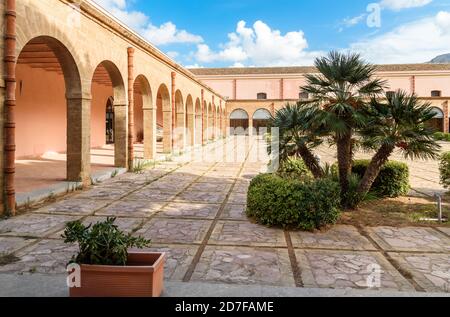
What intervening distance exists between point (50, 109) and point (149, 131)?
4207 millimetres

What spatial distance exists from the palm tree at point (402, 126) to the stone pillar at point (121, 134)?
24.8 ft

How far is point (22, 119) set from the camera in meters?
12.7

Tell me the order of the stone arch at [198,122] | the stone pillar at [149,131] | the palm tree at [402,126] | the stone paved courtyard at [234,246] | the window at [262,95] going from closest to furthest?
the stone paved courtyard at [234,246] → the palm tree at [402,126] → the stone pillar at [149,131] → the stone arch at [198,122] → the window at [262,95]

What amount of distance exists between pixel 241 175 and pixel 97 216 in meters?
6.04

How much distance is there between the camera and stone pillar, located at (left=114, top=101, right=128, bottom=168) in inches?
451

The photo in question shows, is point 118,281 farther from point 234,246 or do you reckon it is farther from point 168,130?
point 168,130

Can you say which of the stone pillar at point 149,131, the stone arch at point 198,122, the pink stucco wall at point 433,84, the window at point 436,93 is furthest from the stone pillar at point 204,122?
the window at point 436,93

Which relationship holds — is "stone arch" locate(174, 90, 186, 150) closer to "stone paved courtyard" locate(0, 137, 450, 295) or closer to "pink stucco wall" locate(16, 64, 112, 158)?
"pink stucco wall" locate(16, 64, 112, 158)

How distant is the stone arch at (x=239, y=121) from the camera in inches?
1585

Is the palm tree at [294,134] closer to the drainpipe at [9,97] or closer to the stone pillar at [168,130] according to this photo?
the drainpipe at [9,97]

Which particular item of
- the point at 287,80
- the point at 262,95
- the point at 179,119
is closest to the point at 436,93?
the point at 287,80

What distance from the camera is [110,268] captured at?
2.87 m

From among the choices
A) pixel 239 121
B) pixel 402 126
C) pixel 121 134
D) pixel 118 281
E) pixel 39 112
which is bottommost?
pixel 118 281
